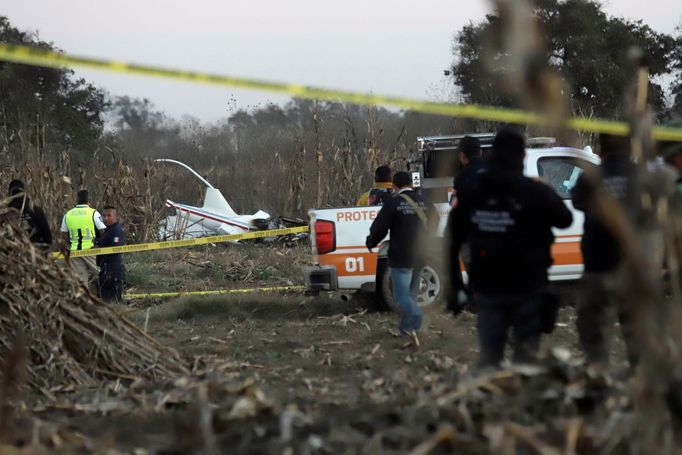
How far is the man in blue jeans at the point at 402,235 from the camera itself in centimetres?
988

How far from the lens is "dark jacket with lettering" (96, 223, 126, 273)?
13.6 metres

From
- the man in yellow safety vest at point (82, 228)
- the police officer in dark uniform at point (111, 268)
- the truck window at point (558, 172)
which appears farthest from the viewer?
the man in yellow safety vest at point (82, 228)

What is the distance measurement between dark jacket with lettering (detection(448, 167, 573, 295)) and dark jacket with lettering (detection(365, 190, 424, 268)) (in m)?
3.80

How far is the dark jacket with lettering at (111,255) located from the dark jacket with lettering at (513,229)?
8380mm

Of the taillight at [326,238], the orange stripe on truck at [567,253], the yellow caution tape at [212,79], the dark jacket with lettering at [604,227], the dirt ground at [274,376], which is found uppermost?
the yellow caution tape at [212,79]

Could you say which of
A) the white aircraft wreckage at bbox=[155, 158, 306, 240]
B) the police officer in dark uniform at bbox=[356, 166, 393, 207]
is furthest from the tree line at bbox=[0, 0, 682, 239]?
the police officer in dark uniform at bbox=[356, 166, 393, 207]

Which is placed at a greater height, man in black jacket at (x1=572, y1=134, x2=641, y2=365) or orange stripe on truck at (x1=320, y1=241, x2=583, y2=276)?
man in black jacket at (x1=572, y1=134, x2=641, y2=365)

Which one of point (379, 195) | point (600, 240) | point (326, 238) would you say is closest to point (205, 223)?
point (379, 195)

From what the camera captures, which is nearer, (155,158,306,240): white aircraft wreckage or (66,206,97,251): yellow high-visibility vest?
(66,206,97,251): yellow high-visibility vest

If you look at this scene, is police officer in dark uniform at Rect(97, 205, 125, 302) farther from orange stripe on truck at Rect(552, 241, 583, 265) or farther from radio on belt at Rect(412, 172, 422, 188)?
orange stripe on truck at Rect(552, 241, 583, 265)

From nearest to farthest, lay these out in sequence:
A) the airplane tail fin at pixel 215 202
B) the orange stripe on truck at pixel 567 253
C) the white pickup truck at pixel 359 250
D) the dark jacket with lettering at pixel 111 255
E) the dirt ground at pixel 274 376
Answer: the dirt ground at pixel 274 376 → the orange stripe on truck at pixel 567 253 → the white pickup truck at pixel 359 250 → the dark jacket with lettering at pixel 111 255 → the airplane tail fin at pixel 215 202

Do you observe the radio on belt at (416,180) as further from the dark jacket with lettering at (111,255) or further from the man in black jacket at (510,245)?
the man in black jacket at (510,245)

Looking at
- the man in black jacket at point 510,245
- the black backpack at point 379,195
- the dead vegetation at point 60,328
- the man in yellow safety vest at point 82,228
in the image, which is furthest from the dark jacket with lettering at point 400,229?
the man in yellow safety vest at point 82,228

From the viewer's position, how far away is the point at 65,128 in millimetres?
38219
